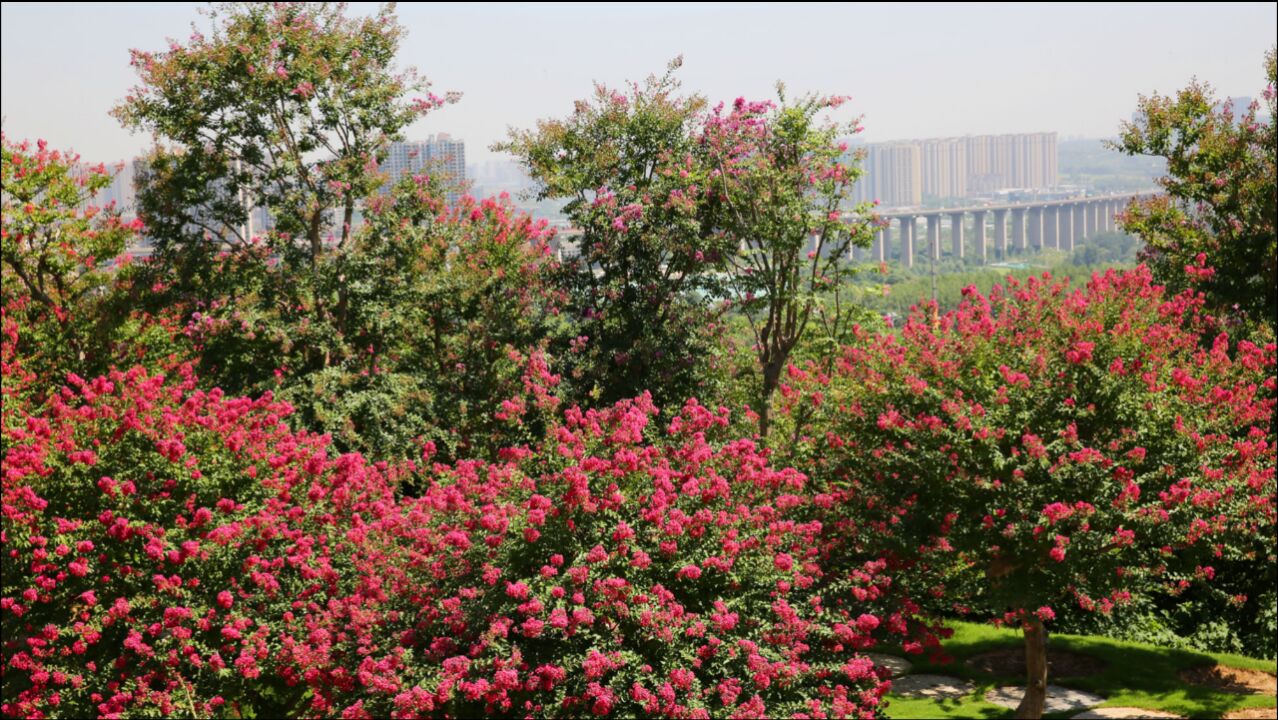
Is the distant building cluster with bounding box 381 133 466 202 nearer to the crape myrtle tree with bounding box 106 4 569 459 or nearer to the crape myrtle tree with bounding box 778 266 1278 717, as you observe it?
the crape myrtle tree with bounding box 106 4 569 459

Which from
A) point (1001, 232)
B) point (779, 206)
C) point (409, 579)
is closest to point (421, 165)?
point (779, 206)

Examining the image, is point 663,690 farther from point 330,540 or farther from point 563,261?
point 563,261

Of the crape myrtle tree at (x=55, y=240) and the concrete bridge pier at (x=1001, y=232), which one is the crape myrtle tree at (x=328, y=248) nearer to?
the crape myrtle tree at (x=55, y=240)

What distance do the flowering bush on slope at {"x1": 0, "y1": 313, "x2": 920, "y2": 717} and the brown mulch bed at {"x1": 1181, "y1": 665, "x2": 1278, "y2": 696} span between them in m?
4.94

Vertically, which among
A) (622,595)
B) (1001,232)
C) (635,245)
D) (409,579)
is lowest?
(409,579)

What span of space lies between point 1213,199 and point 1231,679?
7.07 metres

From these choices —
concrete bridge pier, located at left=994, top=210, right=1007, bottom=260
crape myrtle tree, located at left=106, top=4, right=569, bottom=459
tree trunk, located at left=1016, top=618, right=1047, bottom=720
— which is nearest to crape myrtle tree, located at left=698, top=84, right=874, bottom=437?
crape myrtle tree, located at left=106, top=4, right=569, bottom=459

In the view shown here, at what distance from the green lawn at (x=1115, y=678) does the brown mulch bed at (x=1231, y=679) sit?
0.33 feet

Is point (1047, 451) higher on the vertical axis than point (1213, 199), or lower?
lower

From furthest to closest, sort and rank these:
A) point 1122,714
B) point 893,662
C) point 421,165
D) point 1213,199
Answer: point 421,165, point 1213,199, point 893,662, point 1122,714

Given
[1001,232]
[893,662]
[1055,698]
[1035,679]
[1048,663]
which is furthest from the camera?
[1001,232]

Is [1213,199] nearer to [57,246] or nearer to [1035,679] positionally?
[1035,679]

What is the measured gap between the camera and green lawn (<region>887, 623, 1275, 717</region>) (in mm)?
11242

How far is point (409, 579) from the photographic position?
859cm
